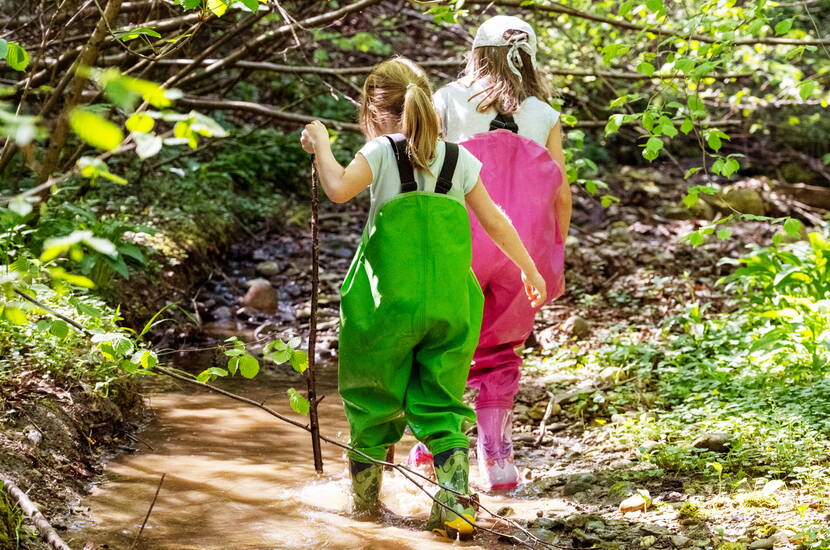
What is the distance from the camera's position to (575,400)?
15.1 feet

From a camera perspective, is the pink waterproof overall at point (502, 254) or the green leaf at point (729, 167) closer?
the pink waterproof overall at point (502, 254)

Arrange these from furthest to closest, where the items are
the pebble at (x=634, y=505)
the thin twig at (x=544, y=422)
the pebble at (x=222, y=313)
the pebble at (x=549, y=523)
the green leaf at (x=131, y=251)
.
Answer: the pebble at (x=222, y=313) < the green leaf at (x=131, y=251) < the thin twig at (x=544, y=422) < the pebble at (x=634, y=505) < the pebble at (x=549, y=523)

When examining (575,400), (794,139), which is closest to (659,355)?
(575,400)

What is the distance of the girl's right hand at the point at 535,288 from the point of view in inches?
124

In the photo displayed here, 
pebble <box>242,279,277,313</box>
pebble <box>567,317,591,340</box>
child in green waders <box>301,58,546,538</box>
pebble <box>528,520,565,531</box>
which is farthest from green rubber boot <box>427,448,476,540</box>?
pebble <box>242,279,277,313</box>

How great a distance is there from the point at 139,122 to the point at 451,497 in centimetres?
180

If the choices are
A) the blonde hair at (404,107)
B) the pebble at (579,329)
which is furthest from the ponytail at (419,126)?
the pebble at (579,329)

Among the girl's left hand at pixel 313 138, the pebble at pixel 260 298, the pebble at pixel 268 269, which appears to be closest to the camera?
the girl's left hand at pixel 313 138

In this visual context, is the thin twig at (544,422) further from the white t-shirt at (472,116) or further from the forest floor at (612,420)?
the white t-shirt at (472,116)

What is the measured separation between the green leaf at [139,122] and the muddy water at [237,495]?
1.56 m

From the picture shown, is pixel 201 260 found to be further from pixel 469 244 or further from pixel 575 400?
pixel 469 244

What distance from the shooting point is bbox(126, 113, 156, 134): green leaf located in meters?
1.52

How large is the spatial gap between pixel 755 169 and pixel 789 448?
9.25 meters

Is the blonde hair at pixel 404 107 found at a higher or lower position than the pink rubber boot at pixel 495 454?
higher
